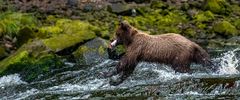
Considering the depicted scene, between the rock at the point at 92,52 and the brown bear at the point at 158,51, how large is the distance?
3199 millimetres

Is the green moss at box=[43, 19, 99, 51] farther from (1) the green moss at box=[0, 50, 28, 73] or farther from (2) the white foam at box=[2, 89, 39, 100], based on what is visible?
(2) the white foam at box=[2, 89, 39, 100]

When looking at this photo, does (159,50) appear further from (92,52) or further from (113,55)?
(92,52)

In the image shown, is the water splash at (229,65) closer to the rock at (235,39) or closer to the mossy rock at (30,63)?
the rock at (235,39)

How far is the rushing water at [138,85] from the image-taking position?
11.3 metres

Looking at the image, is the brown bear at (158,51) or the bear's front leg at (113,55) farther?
the bear's front leg at (113,55)

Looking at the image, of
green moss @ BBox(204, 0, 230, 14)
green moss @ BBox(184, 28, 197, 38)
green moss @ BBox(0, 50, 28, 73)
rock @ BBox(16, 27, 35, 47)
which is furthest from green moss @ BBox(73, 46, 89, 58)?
green moss @ BBox(204, 0, 230, 14)

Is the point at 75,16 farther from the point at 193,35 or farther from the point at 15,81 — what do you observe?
the point at 15,81

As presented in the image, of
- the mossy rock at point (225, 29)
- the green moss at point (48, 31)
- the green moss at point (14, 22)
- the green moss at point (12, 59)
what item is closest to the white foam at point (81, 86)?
the green moss at point (12, 59)

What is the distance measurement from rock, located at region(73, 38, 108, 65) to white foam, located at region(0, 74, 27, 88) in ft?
6.96

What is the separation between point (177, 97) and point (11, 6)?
1430 cm

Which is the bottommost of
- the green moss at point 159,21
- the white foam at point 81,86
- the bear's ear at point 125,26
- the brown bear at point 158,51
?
the green moss at point 159,21

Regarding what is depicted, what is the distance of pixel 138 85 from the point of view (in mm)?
12789

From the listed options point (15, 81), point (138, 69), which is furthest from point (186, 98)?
point (15, 81)

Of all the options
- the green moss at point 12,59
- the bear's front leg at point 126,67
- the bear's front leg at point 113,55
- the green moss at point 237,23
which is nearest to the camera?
the bear's front leg at point 126,67
